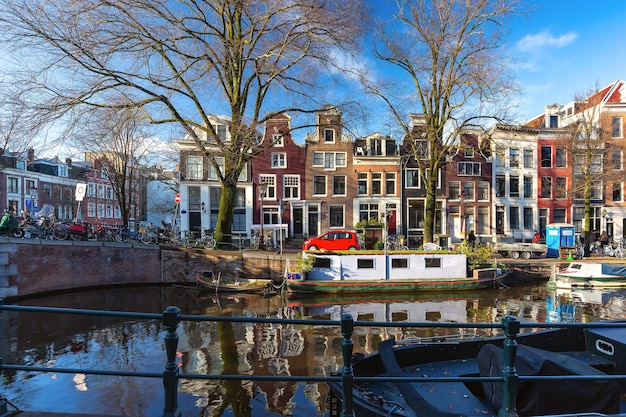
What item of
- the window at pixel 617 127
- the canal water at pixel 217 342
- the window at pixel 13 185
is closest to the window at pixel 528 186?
the window at pixel 617 127

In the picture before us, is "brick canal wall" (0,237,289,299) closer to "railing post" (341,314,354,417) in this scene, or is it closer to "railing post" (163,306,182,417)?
"railing post" (163,306,182,417)

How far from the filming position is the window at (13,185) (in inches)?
1470

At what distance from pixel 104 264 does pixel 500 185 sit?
2919cm

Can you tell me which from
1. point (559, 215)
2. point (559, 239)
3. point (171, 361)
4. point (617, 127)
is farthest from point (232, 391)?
point (617, 127)

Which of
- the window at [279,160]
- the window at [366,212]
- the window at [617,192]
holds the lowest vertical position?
the window at [366,212]

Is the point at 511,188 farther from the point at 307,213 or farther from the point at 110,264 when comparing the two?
the point at 110,264

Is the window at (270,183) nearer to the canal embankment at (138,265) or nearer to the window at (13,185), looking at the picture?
the canal embankment at (138,265)

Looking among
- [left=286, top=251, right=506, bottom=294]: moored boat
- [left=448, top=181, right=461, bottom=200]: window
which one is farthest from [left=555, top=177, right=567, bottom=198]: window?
[left=286, top=251, right=506, bottom=294]: moored boat

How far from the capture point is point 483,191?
2931 centimetres

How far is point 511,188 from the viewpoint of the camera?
29.7m

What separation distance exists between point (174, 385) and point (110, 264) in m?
19.1

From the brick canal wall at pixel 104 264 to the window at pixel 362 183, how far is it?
36.8 ft

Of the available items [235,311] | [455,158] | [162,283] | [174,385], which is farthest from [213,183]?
[174,385]

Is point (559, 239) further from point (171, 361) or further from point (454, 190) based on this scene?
point (171, 361)
